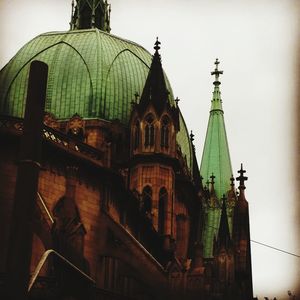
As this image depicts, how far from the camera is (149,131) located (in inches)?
1644

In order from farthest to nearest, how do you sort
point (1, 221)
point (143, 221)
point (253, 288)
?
point (253, 288), point (143, 221), point (1, 221)

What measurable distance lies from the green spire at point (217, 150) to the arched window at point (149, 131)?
1500 centimetres

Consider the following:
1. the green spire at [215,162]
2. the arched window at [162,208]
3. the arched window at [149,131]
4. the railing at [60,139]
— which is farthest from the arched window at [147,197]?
the green spire at [215,162]

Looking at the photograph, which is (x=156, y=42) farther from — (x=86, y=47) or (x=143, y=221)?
(x=143, y=221)

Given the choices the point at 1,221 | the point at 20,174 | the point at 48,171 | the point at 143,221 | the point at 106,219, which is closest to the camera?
the point at 20,174

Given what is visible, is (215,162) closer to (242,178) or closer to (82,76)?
(242,178)

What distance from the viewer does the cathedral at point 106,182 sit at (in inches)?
862

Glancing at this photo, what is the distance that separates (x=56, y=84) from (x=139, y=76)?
16.1ft

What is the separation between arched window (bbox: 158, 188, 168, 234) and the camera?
41.0 meters

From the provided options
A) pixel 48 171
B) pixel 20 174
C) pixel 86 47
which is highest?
pixel 86 47

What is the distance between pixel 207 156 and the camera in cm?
5900

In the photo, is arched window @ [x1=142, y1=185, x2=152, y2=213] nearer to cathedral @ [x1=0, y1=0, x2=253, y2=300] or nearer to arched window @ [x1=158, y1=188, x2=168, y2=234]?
cathedral @ [x1=0, y1=0, x2=253, y2=300]

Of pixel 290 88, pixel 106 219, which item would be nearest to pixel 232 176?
pixel 106 219

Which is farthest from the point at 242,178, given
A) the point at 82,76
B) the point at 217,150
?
the point at 217,150
